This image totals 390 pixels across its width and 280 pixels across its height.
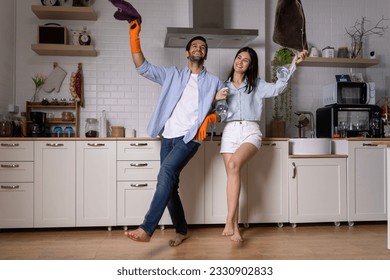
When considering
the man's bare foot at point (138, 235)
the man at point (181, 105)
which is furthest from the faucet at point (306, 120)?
the man's bare foot at point (138, 235)

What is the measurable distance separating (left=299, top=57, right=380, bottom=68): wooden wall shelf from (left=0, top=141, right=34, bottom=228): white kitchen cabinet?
287cm

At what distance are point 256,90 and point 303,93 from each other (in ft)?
5.28

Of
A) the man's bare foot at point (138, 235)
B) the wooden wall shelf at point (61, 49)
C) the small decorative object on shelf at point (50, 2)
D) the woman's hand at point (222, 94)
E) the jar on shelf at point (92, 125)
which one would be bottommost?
the man's bare foot at point (138, 235)

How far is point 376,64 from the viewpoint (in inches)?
190

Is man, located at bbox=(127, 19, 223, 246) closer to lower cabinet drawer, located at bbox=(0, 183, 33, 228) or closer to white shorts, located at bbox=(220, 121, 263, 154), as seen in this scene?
white shorts, located at bbox=(220, 121, 263, 154)

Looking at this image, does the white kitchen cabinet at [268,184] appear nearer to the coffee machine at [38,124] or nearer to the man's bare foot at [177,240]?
the man's bare foot at [177,240]

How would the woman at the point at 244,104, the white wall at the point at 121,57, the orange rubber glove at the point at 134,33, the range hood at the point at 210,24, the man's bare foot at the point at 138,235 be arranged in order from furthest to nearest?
the white wall at the point at 121,57 < the range hood at the point at 210,24 < the woman at the point at 244,104 < the orange rubber glove at the point at 134,33 < the man's bare foot at the point at 138,235

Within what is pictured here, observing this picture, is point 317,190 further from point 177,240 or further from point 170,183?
point 170,183

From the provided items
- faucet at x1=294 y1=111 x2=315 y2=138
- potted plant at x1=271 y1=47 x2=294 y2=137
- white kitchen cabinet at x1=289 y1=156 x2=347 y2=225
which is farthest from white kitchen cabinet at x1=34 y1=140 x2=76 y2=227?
faucet at x1=294 y1=111 x2=315 y2=138

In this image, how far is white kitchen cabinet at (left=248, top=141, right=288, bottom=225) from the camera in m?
3.85

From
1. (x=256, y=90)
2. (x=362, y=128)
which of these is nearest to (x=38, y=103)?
(x=256, y=90)

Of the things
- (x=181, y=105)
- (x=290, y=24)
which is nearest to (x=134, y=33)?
(x=181, y=105)

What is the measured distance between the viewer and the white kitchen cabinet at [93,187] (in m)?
3.72

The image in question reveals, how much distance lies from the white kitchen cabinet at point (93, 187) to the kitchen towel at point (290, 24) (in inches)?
67.1
